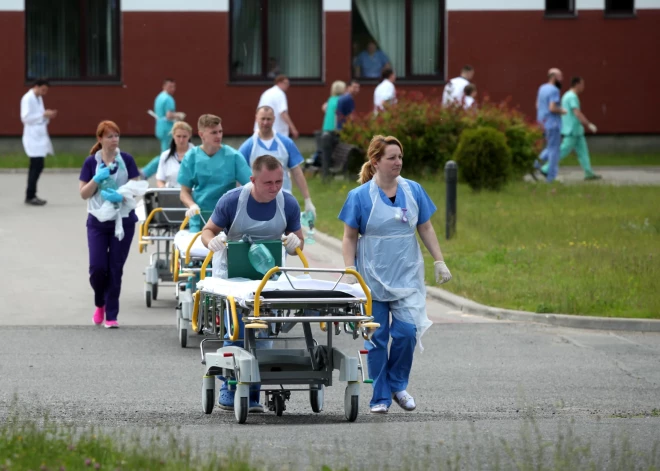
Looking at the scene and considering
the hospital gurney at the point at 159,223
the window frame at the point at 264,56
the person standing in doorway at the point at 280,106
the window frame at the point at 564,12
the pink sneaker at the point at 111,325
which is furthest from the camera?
the window frame at the point at 564,12

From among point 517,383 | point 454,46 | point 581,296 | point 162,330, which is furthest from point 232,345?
point 454,46

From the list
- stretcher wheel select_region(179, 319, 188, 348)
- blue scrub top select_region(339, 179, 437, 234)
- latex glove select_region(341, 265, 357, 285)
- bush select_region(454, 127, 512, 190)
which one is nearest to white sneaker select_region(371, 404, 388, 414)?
latex glove select_region(341, 265, 357, 285)

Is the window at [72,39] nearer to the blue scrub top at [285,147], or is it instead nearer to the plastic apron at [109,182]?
the blue scrub top at [285,147]

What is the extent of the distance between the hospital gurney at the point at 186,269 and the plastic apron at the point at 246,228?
6.95 ft

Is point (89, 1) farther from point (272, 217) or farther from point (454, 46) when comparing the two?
point (272, 217)

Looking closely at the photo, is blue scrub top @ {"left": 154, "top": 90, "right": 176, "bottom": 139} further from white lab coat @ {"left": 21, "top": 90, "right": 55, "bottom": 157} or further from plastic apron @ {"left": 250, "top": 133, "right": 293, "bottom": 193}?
plastic apron @ {"left": 250, "top": 133, "right": 293, "bottom": 193}

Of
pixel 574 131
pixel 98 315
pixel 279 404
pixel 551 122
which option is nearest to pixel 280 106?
pixel 551 122

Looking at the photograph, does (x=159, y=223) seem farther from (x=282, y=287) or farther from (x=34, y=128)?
(x=34, y=128)

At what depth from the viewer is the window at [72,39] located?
32.0m

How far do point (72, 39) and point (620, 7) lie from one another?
43.8ft

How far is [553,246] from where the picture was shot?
1694cm

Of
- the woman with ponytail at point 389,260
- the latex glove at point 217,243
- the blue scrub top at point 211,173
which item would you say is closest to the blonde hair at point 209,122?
the blue scrub top at point 211,173

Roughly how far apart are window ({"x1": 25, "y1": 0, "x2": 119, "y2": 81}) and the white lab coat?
9.56 m

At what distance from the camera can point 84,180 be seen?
12.4m
